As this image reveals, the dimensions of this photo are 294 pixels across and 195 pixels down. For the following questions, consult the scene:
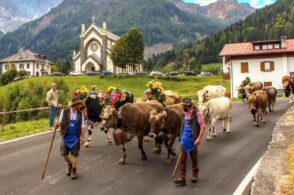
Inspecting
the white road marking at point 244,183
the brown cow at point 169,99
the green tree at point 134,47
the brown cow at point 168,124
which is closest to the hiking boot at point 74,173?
the brown cow at point 168,124

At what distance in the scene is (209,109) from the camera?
17172mm

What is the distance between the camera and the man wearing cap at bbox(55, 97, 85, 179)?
10742 millimetres

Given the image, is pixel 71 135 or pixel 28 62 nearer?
pixel 71 135

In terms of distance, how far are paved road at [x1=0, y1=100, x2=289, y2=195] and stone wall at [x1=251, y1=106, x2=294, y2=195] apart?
80 cm

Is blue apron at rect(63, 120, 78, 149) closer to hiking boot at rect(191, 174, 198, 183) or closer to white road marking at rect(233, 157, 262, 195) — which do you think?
hiking boot at rect(191, 174, 198, 183)

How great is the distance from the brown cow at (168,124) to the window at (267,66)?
4662 cm

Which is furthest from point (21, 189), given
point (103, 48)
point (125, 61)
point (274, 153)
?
point (103, 48)

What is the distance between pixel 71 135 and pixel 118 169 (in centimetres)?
192

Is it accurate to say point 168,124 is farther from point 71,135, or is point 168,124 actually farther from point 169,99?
point 169,99

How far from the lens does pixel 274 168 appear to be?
9.79m

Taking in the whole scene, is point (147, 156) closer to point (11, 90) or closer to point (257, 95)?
point (257, 95)

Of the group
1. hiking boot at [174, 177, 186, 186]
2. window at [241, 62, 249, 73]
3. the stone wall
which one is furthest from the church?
hiking boot at [174, 177, 186, 186]

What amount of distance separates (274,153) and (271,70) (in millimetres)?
47080

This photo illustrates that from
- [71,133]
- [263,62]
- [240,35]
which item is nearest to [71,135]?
[71,133]
